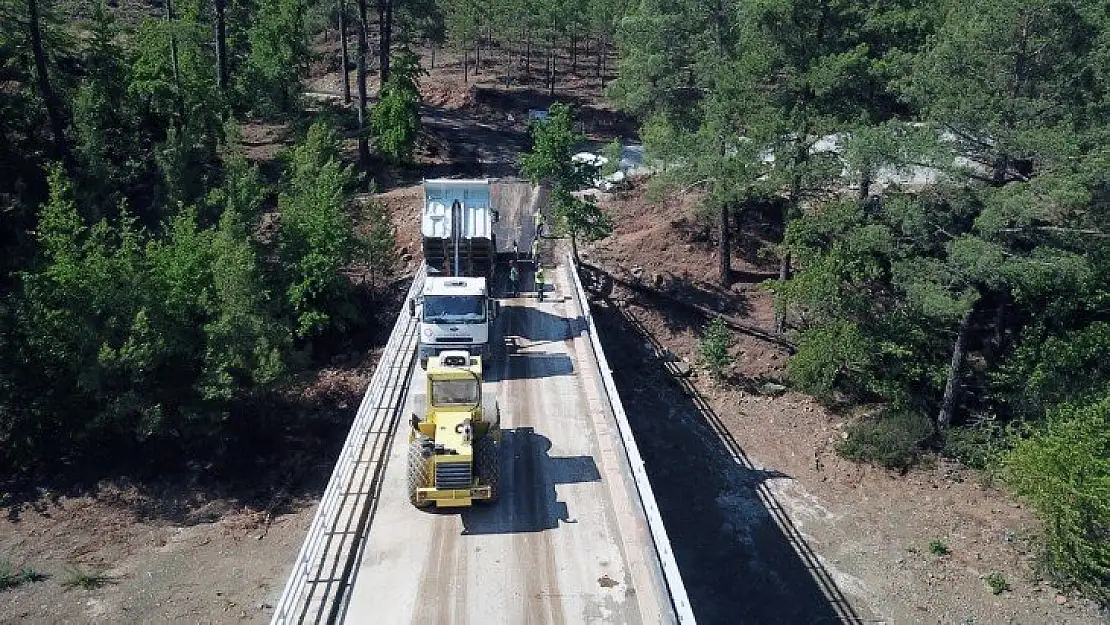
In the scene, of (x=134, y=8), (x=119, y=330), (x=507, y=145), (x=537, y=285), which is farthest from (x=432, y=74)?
(x=119, y=330)

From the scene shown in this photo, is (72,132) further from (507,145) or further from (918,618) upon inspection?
(918,618)

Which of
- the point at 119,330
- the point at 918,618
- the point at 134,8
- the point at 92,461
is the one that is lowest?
the point at 918,618

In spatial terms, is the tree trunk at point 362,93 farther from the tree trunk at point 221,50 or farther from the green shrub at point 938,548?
the green shrub at point 938,548

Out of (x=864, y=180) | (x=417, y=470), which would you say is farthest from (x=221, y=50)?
(x=417, y=470)

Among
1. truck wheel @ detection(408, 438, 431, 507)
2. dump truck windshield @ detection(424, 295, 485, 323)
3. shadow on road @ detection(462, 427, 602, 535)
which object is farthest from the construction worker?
truck wheel @ detection(408, 438, 431, 507)

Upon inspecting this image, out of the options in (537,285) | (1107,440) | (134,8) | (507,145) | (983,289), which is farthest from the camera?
(134,8)

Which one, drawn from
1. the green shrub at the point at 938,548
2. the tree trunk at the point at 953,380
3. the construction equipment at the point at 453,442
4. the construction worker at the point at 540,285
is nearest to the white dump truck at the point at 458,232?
the construction worker at the point at 540,285
